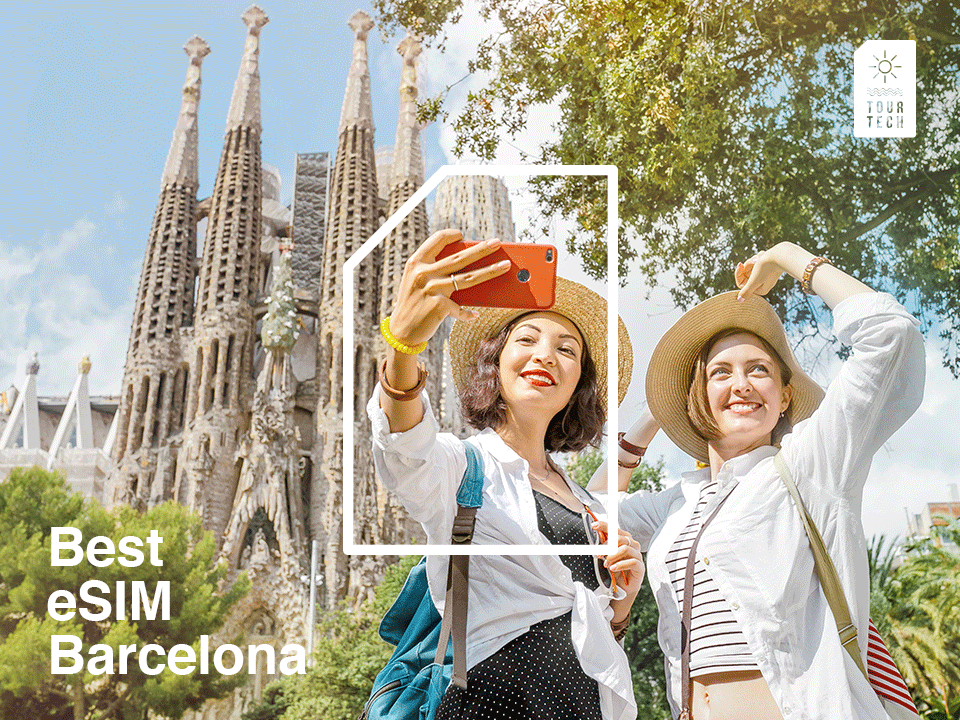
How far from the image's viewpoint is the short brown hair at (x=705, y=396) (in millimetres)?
1848

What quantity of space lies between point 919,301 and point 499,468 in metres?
3.35

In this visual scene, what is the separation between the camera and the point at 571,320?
1668 mm

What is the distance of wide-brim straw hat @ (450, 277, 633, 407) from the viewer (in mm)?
1657

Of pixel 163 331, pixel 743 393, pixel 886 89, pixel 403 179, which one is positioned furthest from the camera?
pixel 163 331

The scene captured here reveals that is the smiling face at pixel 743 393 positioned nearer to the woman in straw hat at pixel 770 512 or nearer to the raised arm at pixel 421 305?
the woman in straw hat at pixel 770 512

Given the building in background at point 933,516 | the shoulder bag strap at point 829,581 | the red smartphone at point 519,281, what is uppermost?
the red smartphone at point 519,281

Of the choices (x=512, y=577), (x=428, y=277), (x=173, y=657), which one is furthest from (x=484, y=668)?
(x=173, y=657)

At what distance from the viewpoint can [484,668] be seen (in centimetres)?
145

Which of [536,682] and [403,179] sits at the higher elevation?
[403,179]

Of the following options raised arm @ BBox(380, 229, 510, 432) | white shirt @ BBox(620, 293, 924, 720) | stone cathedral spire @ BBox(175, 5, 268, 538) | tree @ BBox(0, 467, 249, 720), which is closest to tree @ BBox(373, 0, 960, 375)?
white shirt @ BBox(620, 293, 924, 720)

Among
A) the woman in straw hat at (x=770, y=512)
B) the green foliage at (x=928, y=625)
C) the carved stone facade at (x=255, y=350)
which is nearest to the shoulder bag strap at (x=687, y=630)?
the woman in straw hat at (x=770, y=512)

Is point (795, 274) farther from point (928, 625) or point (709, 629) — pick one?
point (928, 625)

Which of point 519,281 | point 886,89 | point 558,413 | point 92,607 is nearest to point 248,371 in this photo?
point 92,607

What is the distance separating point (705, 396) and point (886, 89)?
2836 millimetres
